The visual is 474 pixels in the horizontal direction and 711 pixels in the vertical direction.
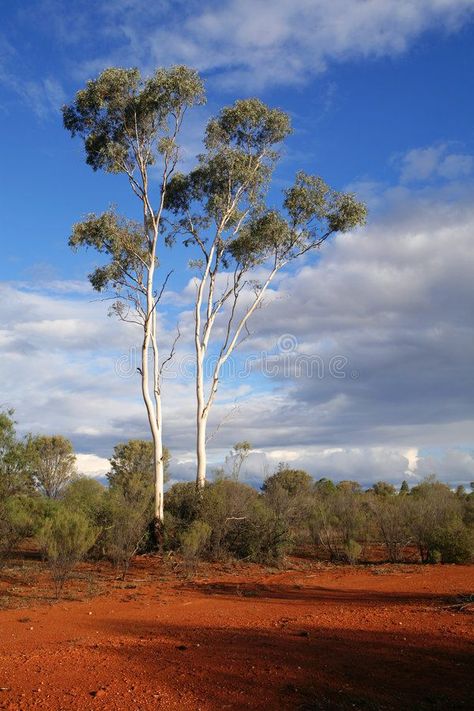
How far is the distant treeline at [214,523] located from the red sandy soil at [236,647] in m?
1.46

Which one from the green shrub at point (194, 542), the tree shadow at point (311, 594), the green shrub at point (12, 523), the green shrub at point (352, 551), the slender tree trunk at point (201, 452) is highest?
the slender tree trunk at point (201, 452)

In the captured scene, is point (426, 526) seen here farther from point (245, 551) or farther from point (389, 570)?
point (245, 551)

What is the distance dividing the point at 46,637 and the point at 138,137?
1732cm

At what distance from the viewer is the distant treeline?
15.0 metres

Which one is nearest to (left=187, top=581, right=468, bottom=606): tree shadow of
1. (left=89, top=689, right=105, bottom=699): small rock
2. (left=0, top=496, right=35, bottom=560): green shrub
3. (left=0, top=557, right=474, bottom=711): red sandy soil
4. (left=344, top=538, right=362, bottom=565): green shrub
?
(left=0, top=557, right=474, bottom=711): red sandy soil

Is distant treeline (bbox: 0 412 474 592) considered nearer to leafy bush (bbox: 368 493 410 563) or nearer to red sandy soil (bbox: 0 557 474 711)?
leafy bush (bbox: 368 493 410 563)

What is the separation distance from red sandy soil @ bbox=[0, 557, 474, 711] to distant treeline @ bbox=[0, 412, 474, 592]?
1459mm

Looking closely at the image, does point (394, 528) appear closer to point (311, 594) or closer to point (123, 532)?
point (311, 594)

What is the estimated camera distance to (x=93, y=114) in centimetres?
2155

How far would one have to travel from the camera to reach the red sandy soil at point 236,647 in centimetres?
609

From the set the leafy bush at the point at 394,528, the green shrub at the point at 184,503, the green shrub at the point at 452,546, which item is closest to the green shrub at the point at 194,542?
the green shrub at the point at 184,503

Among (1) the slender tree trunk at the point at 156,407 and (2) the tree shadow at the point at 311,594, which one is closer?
(2) the tree shadow at the point at 311,594

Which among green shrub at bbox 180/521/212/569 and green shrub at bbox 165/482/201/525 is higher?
green shrub at bbox 165/482/201/525

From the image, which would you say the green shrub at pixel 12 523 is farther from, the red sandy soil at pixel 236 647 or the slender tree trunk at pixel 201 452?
the slender tree trunk at pixel 201 452
